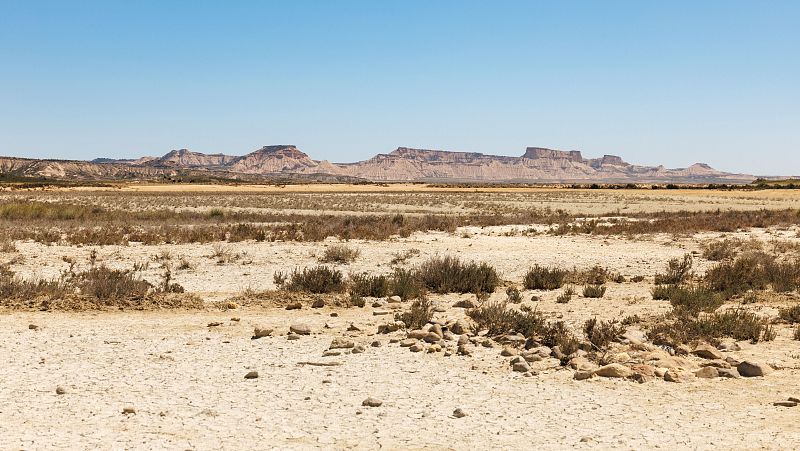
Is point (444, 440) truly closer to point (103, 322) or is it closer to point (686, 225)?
point (103, 322)

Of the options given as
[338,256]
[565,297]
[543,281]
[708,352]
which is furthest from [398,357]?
[338,256]

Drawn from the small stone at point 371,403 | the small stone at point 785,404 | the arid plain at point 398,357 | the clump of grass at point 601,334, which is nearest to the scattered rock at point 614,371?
the arid plain at point 398,357

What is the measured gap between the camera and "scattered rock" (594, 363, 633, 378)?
26.1ft

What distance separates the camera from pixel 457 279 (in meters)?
14.7

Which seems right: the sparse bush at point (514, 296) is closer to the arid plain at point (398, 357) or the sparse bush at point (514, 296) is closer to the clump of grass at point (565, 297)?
the arid plain at point (398, 357)

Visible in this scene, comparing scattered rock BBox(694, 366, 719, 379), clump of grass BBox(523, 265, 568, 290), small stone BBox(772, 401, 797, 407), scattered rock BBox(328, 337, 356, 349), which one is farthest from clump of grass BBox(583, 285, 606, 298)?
small stone BBox(772, 401, 797, 407)

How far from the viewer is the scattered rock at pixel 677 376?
779 centimetres

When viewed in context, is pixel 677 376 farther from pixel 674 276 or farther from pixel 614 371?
pixel 674 276

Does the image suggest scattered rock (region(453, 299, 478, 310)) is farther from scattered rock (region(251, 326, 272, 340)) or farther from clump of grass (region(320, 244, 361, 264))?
clump of grass (region(320, 244, 361, 264))

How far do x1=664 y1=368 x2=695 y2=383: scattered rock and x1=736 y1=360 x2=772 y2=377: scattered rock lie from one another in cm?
61

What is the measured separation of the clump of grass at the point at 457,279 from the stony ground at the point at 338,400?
4.76 metres

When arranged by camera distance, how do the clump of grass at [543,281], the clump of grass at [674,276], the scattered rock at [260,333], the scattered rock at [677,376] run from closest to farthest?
the scattered rock at [677,376], the scattered rock at [260,333], the clump of grass at [543,281], the clump of grass at [674,276]

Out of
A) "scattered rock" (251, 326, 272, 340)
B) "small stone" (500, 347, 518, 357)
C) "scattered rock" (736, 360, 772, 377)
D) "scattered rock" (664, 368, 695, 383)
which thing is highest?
"scattered rock" (736, 360, 772, 377)

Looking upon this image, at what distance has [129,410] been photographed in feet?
21.9
